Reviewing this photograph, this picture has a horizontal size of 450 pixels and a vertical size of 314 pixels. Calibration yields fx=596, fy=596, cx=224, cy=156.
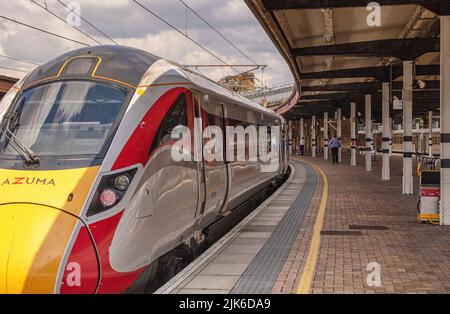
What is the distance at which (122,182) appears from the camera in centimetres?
589

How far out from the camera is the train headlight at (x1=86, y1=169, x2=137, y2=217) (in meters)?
5.66

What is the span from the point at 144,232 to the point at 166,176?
86 cm

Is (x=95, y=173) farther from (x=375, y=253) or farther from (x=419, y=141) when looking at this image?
(x=419, y=141)

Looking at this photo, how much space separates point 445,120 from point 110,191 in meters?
7.97

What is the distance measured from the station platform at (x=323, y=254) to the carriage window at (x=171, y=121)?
1607 mm

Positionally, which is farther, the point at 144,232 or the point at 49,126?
the point at 49,126

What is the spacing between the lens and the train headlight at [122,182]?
586cm

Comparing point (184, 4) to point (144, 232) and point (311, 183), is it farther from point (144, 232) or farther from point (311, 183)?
point (144, 232)

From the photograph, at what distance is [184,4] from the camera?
1747 cm

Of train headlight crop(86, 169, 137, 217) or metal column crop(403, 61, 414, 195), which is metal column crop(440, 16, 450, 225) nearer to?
metal column crop(403, 61, 414, 195)

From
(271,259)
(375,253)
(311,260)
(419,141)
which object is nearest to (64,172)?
(271,259)

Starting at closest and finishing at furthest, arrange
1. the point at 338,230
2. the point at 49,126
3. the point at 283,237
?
the point at 49,126 → the point at 283,237 → the point at 338,230

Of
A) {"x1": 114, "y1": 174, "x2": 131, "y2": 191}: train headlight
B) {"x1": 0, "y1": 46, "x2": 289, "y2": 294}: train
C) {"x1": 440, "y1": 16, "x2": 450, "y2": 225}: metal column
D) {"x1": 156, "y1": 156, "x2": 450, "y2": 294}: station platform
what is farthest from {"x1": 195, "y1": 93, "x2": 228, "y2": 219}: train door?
{"x1": 440, "y1": 16, "x2": 450, "y2": 225}: metal column
